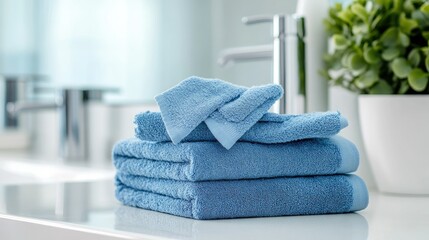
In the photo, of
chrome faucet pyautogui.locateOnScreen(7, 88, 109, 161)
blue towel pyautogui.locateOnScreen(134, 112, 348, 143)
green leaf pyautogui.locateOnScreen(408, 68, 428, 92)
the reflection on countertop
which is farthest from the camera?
chrome faucet pyautogui.locateOnScreen(7, 88, 109, 161)

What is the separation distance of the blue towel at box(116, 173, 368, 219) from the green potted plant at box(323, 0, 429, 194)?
241 millimetres

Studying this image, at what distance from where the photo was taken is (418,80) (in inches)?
43.6

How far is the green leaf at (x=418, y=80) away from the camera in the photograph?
1104 mm

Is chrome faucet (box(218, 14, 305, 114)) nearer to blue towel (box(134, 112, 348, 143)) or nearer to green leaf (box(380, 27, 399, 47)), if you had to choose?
green leaf (box(380, 27, 399, 47))

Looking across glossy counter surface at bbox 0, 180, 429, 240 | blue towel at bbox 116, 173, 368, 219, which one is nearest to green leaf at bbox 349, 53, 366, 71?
glossy counter surface at bbox 0, 180, 429, 240

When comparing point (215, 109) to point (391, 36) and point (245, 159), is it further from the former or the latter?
point (391, 36)

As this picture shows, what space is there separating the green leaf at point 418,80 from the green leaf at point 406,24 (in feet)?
0.22

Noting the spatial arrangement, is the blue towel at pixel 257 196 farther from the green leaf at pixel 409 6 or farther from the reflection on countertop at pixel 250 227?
the green leaf at pixel 409 6

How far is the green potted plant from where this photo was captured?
1.12 metres

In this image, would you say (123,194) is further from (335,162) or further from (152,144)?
(335,162)

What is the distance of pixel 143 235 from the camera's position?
0.70 m

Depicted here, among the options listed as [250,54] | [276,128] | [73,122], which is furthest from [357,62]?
[73,122]

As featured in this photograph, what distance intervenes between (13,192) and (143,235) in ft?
1.70

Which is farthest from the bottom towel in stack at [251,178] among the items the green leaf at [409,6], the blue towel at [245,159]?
the green leaf at [409,6]
